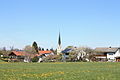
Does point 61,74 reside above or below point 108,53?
below

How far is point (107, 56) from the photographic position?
11531 cm

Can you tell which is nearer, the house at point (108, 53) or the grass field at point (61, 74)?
the grass field at point (61, 74)

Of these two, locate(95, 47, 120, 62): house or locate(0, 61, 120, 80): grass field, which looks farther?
locate(95, 47, 120, 62): house

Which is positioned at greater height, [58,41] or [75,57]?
[58,41]

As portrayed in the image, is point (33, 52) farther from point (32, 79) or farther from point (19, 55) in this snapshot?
point (32, 79)

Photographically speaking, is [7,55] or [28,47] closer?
[28,47]

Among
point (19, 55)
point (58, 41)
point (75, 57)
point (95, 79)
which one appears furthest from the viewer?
point (58, 41)

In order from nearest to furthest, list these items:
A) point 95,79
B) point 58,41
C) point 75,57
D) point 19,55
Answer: point 95,79 < point 75,57 < point 19,55 < point 58,41

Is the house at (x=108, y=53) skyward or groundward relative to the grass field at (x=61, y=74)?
skyward

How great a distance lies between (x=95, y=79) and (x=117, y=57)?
93.6m

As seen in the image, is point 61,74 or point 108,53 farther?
point 108,53

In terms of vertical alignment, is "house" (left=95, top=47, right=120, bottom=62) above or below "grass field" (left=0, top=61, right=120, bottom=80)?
above

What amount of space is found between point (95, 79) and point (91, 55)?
284 feet

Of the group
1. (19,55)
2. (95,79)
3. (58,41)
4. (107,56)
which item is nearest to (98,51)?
(107,56)
